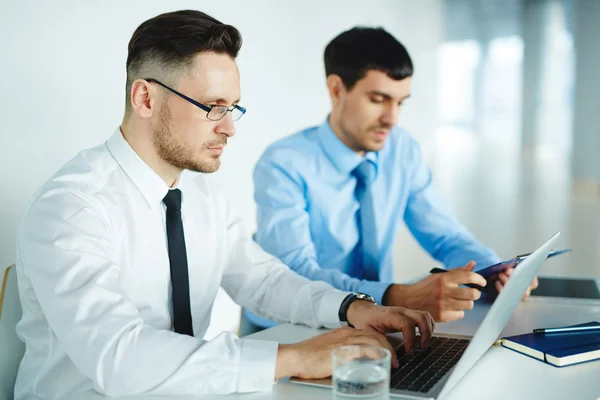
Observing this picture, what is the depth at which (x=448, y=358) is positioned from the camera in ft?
4.44

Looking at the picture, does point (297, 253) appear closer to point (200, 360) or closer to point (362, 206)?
point (362, 206)

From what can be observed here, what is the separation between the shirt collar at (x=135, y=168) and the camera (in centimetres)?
156

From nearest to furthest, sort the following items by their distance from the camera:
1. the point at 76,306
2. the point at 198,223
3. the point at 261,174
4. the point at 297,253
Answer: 1. the point at 76,306
2. the point at 198,223
3. the point at 297,253
4. the point at 261,174

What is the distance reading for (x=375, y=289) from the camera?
1898 millimetres

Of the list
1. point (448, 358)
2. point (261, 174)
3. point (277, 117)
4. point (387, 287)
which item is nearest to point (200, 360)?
point (448, 358)

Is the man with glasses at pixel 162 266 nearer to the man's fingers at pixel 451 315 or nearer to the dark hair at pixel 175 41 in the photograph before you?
the dark hair at pixel 175 41

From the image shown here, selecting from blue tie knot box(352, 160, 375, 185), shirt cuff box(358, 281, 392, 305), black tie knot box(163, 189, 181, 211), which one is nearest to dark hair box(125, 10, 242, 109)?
black tie knot box(163, 189, 181, 211)

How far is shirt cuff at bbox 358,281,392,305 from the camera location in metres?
1.88

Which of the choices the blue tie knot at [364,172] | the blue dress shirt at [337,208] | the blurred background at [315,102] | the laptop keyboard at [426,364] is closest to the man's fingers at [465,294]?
the laptop keyboard at [426,364]

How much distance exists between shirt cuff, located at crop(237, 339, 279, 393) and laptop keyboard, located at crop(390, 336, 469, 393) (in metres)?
0.22

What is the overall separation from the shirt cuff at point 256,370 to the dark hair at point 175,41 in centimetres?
69

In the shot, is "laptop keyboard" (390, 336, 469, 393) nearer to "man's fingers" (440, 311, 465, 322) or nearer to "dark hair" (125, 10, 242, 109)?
"man's fingers" (440, 311, 465, 322)

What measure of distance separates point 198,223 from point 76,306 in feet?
1.90

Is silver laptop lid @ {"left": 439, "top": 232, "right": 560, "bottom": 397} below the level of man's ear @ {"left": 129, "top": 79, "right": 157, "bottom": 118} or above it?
below
